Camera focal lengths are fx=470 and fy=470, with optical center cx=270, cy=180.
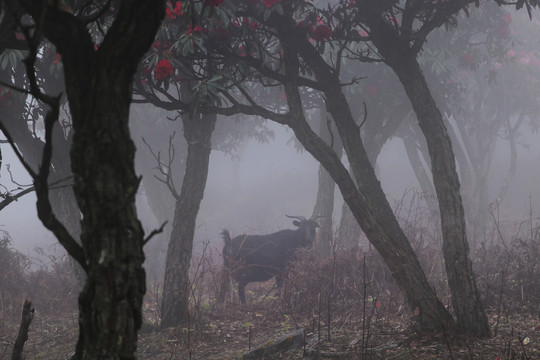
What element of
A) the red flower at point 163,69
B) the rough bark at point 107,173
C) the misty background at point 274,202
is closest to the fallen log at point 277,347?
the red flower at point 163,69

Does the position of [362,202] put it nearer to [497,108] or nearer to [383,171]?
[497,108]

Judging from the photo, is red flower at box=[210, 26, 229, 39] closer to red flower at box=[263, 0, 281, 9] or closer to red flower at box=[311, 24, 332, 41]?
red flower at box=[263, 0, 281, 9]

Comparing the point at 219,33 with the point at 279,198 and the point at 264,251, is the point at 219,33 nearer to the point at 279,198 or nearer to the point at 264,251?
the point at 264,251

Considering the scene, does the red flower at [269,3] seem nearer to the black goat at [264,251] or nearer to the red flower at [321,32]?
the red flower at [321,32]

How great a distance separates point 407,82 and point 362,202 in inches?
63.9

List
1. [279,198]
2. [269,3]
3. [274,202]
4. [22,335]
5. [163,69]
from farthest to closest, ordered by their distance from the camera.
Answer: [279,198] → [274,202] → [269,3] → [163,69] → [22,335]

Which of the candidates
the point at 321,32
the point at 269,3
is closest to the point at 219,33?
the point at 269,3

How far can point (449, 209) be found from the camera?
5211 millimetres

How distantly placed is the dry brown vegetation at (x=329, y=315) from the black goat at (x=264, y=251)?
0.57 meters

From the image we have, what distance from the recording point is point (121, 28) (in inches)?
72.8

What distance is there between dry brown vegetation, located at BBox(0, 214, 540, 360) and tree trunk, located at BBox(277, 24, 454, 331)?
35 centimetres

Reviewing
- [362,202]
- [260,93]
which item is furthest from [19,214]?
[362,202]

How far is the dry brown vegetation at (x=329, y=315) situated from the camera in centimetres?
475

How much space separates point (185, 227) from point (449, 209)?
383 cm
